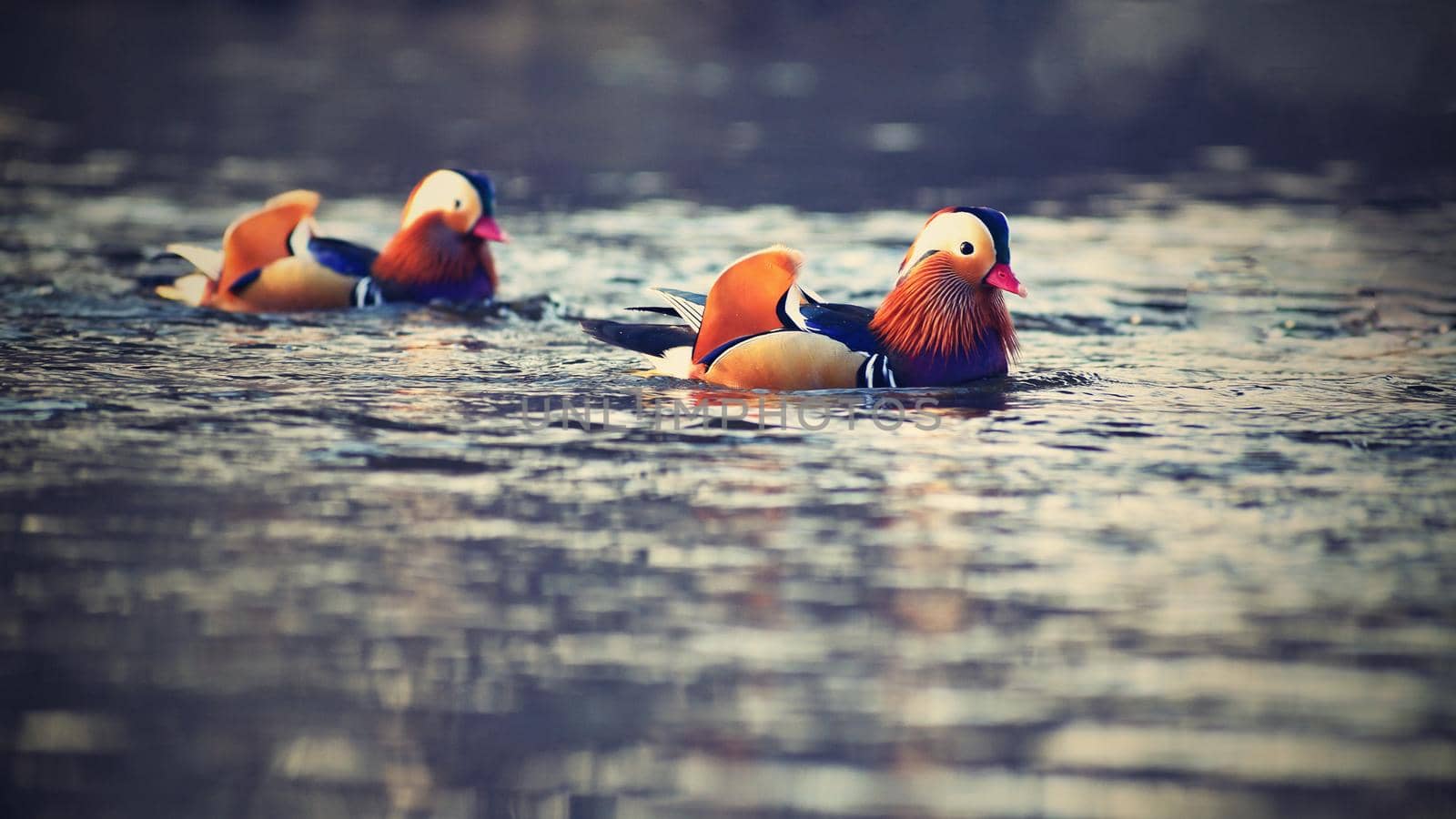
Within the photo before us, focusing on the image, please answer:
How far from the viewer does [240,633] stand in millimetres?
5609

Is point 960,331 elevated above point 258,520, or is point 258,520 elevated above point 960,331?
point 960,331

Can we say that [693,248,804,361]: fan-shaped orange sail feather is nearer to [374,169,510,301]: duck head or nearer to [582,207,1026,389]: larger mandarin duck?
[582,207,1026,389]: larger mandarin duck

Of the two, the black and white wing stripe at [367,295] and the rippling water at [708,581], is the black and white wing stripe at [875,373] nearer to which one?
the rippling water at [708,581]

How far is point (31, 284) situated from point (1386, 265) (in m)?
8.84

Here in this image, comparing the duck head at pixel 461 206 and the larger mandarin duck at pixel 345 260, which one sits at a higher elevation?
the duck head at pixel 461 206

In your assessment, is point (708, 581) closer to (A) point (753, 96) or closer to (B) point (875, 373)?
(B) point (875, 373)

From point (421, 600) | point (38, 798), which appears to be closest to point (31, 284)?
point (421, 600)

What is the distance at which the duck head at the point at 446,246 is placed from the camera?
11.3m

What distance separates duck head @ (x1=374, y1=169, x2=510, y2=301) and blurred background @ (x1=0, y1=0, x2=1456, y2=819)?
27cm

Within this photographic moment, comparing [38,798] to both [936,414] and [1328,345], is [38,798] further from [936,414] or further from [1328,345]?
[1328,345]

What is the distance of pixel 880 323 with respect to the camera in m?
8.74

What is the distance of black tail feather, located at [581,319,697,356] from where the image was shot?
917 cm

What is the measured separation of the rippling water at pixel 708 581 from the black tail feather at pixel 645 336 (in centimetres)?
19

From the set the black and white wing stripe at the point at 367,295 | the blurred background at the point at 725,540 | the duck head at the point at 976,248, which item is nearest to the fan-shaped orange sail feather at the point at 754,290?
the blurred background at the point at 725,540
